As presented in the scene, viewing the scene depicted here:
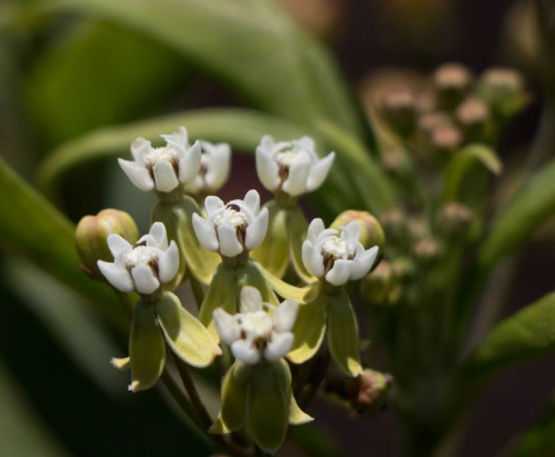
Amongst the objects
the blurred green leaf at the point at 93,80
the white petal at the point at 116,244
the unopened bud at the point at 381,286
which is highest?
the white petal at the point at 116,244

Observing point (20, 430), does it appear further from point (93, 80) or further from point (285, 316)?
point (285, 316)

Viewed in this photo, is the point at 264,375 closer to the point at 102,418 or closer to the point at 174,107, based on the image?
the point at 102,418

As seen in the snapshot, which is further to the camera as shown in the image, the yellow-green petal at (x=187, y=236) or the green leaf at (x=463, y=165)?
the green leaf at (x=463, y=165)

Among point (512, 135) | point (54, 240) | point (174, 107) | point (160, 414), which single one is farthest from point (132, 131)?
point (512, 135)

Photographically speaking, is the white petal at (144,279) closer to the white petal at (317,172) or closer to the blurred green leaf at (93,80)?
the white petal at (317,172)

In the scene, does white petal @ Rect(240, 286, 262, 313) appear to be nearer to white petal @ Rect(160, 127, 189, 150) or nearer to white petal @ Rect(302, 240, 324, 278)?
white petal @ Rect(302, 240, 324, 278)

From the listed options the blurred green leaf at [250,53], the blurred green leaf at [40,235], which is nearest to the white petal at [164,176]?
the blurred green leaf at [40,235]
